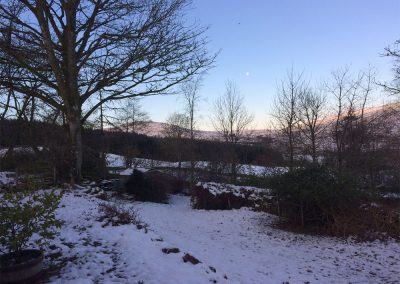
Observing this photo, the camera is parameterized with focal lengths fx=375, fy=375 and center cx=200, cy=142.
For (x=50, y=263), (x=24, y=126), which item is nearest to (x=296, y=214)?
(x=50, y=263)

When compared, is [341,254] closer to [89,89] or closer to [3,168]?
[89,89]

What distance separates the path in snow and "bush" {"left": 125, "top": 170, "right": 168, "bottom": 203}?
5.79 m

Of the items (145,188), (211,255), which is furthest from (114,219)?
(145,188)

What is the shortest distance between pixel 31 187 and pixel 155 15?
11982mm

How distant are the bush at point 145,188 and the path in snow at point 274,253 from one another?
5792 mm

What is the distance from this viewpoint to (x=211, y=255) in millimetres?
8172

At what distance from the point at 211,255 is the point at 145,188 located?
11.2 m

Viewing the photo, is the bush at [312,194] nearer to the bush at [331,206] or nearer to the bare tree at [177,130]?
the bush at [331,206]

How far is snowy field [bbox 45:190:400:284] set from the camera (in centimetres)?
518

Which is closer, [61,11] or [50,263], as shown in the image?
[50,263]

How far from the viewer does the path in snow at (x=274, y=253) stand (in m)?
6.84

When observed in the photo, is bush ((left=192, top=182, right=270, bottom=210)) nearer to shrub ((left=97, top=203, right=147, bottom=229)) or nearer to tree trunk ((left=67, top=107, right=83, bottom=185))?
tree trunk ((left=67, top=107, right=83, bottom=185))

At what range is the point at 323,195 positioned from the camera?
10.8 metres

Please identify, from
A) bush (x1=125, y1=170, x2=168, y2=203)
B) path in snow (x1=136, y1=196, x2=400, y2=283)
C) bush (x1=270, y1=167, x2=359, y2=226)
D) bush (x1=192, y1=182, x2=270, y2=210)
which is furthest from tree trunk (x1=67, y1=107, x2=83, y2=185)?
bush (x1=270, y1=167, x2=359, y2=226)
